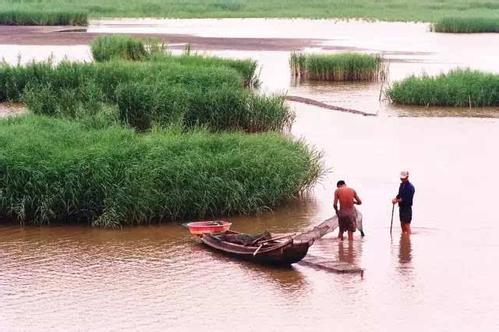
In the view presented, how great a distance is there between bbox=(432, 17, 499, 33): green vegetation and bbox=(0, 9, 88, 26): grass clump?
2176 cm

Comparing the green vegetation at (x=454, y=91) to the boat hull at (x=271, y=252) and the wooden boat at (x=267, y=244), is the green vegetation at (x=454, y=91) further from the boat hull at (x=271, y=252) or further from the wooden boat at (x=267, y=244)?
the boat hull at (x=271, y=252)

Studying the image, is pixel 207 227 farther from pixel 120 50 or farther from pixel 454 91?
pixel 120 50

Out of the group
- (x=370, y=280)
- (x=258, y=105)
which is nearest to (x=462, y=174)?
(x=258, y=105)

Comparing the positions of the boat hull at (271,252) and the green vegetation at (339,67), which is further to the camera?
the green vegetation at (339,67)

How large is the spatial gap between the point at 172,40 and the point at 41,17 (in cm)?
1399

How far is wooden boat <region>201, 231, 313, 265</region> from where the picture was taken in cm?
1341

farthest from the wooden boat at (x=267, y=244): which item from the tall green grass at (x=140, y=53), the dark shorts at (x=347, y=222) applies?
the tall green grass at (x=140, y=53)

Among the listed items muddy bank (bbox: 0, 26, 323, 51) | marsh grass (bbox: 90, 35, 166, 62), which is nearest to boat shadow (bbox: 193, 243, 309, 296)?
marsh grass (bbox: 90, 35, 166, 62)

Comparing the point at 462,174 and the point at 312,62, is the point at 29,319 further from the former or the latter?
the point at 312,62

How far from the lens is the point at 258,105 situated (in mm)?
23016

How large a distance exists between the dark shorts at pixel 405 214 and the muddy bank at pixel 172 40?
29260mm

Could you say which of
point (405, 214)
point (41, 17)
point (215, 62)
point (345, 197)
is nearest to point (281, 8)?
point (41, 17)

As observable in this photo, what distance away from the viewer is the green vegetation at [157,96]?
855 inches

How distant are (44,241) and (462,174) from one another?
9322 millimetres
